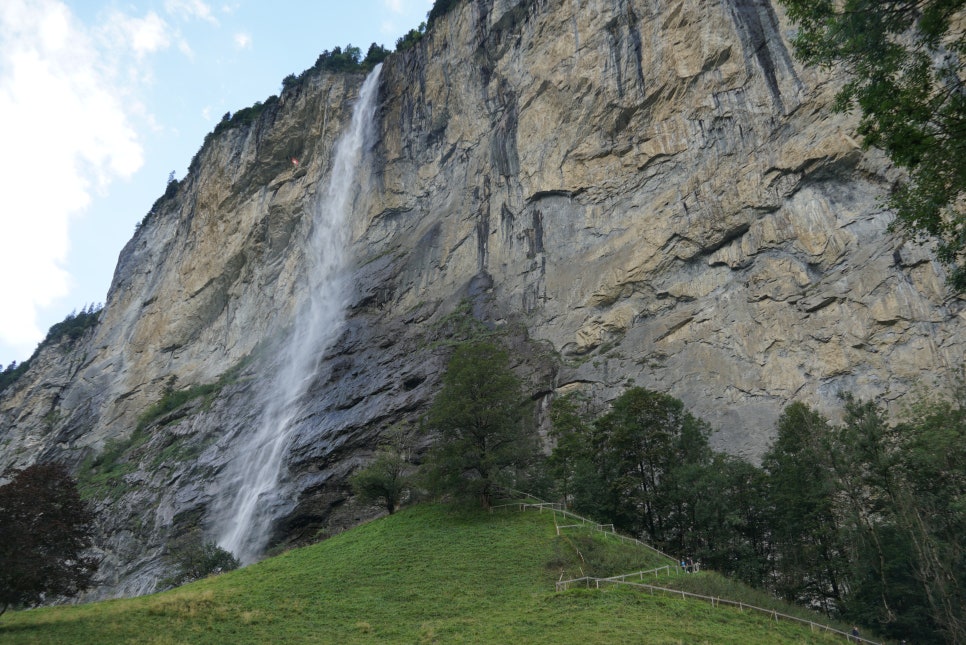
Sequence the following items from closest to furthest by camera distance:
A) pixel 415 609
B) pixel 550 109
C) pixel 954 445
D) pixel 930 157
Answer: pixel 930 157 < pixel 415 609 < pixel 954 445 < pixel 550 109

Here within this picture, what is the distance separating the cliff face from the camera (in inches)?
1382

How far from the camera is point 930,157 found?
480 inches

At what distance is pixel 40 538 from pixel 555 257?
35.1m

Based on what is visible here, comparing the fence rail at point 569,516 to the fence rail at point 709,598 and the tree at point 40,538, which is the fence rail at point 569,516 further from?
the tree at point 40,538

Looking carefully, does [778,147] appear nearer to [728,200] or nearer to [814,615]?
[728,200]

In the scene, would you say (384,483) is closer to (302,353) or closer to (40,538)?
(40,538)

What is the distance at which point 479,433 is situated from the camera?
32.4 m

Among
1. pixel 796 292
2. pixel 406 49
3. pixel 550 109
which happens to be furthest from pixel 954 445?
pixel 406 49

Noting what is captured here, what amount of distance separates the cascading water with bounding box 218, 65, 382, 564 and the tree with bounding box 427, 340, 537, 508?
52.7ft

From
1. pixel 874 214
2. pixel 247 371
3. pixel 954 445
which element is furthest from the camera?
pixel 247 371

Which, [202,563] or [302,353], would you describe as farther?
[302,353]

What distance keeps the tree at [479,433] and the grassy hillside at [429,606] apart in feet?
9.33

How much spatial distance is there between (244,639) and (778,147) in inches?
1459

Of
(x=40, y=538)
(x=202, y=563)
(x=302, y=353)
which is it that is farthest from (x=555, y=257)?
(x=40, y=538)
